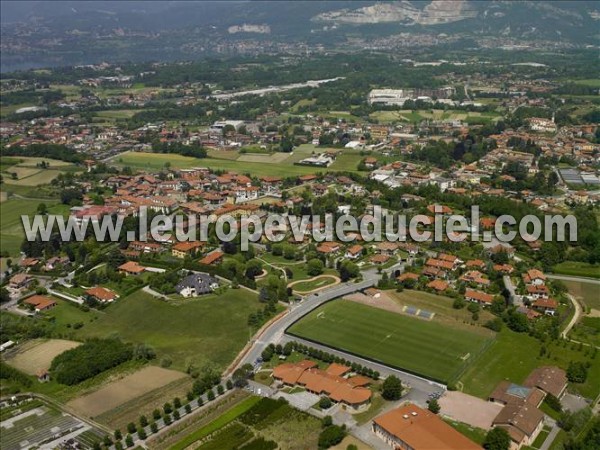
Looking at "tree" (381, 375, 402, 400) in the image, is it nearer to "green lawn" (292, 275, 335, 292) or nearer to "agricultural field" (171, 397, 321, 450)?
"agricultural field" (171, 397, 321, 450)

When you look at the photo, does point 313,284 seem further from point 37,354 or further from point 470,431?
point 470,431

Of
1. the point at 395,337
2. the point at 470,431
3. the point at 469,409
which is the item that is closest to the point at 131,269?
Answer: the point at 395,337

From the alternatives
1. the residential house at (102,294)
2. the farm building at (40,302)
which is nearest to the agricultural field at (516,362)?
the residential house at (102,294)

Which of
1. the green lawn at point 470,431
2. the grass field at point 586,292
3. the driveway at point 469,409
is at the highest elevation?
the green lawn at point 470,431

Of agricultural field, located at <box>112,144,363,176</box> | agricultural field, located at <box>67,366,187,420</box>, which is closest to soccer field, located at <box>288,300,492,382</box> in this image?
agricultural field, located at <box>67,366,187,420</box>

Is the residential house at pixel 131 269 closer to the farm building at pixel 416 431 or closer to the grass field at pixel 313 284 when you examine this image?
the grass field at pixel 313 284

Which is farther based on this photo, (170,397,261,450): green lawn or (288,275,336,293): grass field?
(288,275,336,293): grass field

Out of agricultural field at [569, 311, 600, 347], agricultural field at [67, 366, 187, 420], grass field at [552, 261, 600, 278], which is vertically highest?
agricultural field at [67, 366, 187, 420]
